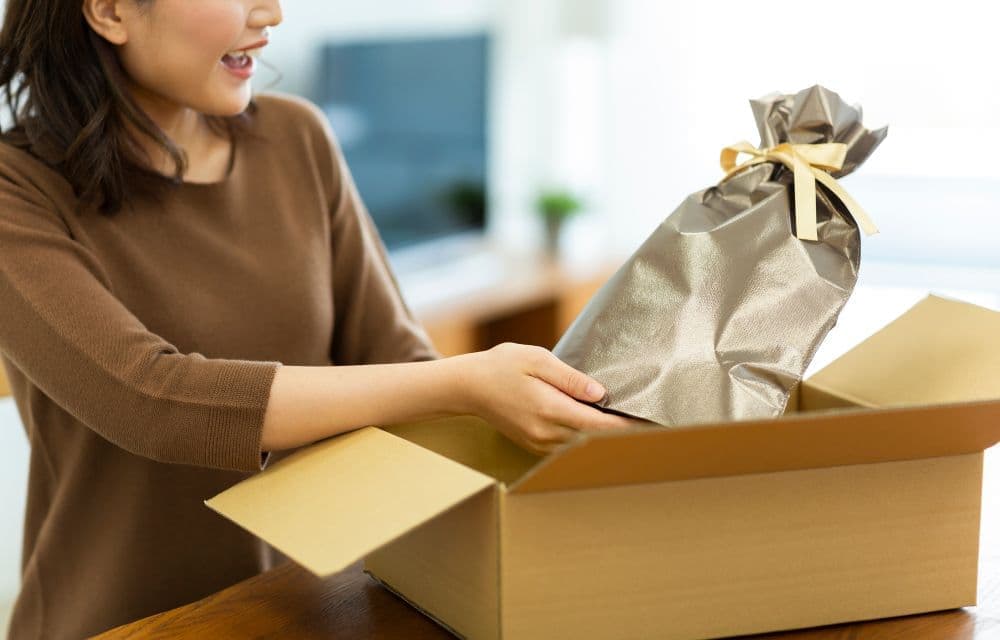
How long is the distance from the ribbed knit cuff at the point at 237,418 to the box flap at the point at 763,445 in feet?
0.92

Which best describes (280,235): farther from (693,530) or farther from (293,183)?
(693,530)

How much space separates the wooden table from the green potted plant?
9.14 feet

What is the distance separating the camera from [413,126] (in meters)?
3.37

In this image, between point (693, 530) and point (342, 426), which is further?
point (342, 426)

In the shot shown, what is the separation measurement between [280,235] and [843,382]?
0.67 metres

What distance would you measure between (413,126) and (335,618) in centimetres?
261

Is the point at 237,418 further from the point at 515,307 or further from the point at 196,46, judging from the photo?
the point at 515,307

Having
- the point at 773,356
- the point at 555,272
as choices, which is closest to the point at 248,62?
the point at 773,356

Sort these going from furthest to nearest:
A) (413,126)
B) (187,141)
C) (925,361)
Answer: (413,126), (187,141), (925,361)

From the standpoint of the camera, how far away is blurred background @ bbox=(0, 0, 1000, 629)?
3107mm

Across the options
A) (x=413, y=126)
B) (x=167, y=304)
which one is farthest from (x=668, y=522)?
(x=413, y=126)

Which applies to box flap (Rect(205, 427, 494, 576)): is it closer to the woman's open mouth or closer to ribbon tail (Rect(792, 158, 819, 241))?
ribbon tail (Rect(792, 158, 819, 241))

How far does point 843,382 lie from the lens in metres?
1.07

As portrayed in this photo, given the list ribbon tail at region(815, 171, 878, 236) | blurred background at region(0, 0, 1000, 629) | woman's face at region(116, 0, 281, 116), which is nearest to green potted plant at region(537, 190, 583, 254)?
blurred background at region(0, 0, 1000, 629)
